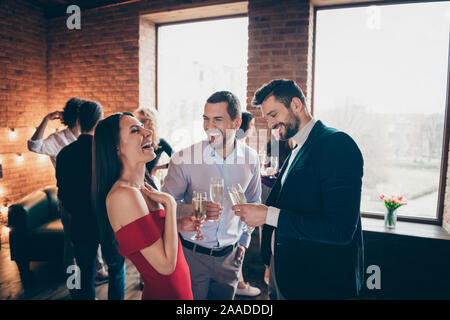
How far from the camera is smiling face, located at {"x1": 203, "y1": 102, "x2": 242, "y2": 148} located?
6.22 ft

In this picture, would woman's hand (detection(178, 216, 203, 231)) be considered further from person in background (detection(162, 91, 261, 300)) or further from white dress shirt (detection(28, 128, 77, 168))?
white dress shirt (detection(28, 128, 77, 168))

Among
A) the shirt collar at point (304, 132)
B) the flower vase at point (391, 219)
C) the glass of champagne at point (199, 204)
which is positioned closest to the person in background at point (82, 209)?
the glass of champagne at point (199, 204)

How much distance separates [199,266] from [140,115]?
191 centimetres

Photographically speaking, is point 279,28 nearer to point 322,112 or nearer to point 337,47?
point 337,47

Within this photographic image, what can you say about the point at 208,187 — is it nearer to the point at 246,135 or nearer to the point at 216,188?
the point at 216,188

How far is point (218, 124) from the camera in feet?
6.25

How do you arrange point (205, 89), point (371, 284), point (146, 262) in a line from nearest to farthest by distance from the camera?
1. point (146, 262)
2. point (371, 284)
3. point (205, 89)

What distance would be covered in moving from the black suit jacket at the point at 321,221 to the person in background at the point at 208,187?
1.31 ft

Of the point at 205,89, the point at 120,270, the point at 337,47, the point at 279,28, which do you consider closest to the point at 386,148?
the point at 337,47

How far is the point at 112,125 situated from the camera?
1.54 m

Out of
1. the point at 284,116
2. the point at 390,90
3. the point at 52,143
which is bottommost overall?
the point at 52,143

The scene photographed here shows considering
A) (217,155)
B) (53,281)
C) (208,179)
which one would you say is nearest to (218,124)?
(217,155)

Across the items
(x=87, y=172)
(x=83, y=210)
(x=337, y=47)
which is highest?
(x=337, y=47)

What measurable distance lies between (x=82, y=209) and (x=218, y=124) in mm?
1227
